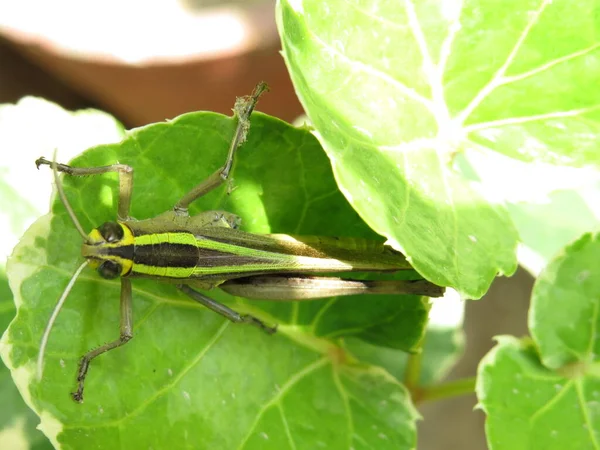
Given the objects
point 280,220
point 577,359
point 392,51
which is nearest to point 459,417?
point 577,359

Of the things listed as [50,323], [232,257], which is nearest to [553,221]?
[232,257]

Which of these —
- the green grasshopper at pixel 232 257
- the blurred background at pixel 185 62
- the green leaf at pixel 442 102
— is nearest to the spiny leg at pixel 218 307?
the green grasshopper at pixel 232 257

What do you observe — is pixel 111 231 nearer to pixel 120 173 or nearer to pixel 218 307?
pixel 120 173

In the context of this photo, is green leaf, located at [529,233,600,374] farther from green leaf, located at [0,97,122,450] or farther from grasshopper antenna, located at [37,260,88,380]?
green leaf, located at [0,97,122,450]

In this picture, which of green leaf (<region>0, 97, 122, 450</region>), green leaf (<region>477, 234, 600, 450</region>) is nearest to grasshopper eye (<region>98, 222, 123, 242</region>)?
green leaf (<region>0, 97, 122, 450</region>)

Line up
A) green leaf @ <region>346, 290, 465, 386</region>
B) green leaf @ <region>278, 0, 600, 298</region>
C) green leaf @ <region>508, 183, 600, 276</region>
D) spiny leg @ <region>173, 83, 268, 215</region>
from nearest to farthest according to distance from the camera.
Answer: green leaf @ <region>278, 0, 600, 298</region> < spiny leg @ <region>173, 83, 268, 215</region> < green leaf @ <region>508, 183, 600, 276</region> < green leaf @ <region>346, 290, 465, 386</region>

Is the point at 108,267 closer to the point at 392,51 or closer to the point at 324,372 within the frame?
the point at 324,372

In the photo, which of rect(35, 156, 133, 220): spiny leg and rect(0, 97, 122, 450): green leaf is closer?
rect(35, 156, 133, 220): spiny leg
